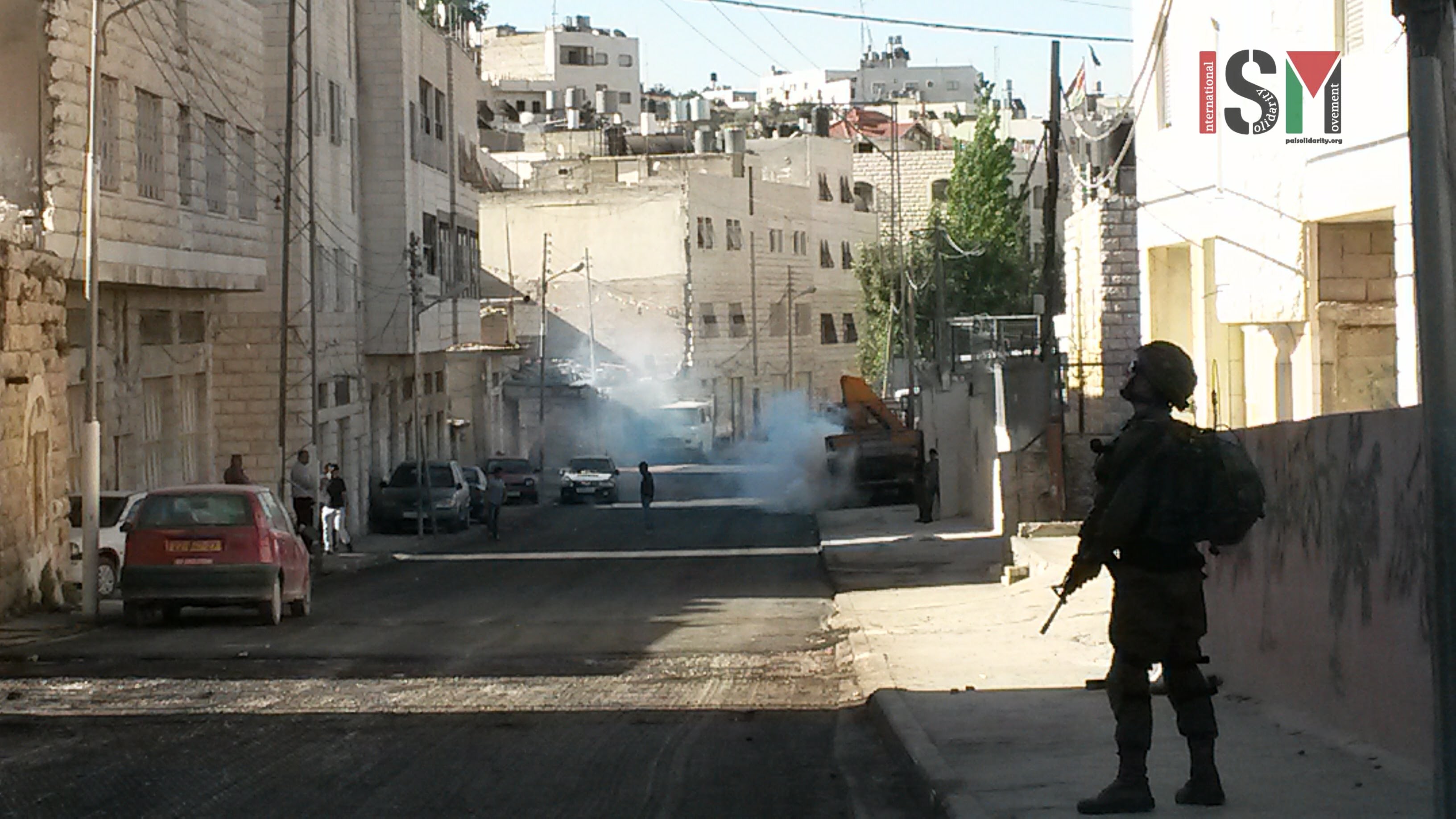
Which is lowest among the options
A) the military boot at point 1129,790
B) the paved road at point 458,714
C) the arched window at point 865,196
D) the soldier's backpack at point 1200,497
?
the paved road at point 458,714

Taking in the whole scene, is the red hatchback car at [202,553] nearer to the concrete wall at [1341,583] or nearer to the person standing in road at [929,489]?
the concrete wall at [1341,583]

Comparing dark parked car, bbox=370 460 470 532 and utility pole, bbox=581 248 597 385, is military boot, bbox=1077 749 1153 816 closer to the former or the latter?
dark parked car, bbox=370 460 470 532

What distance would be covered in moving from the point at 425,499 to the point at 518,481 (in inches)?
551

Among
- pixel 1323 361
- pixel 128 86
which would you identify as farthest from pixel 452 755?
pixel 128 86

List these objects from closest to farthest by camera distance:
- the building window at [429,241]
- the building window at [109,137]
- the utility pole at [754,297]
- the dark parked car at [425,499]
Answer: the building window at [109,137] < the dark parked car at [425,499] < the building window at [429,241] < the utility pole at [754,297]

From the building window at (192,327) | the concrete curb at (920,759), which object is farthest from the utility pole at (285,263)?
the concrete curb at (920,759)

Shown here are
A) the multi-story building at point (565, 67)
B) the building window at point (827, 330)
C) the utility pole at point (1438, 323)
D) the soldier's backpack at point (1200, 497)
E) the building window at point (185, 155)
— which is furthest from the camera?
the multi-story building at point (565, 67)

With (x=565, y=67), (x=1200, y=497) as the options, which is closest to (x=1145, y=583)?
(x=1200, y=497)

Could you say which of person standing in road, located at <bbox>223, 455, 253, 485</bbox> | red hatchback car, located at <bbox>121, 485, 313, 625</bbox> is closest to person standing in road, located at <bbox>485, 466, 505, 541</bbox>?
person standing in road, located at <bbox>223, 455, 253, 485</bbox>

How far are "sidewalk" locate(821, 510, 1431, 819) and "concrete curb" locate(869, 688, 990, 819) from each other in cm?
2

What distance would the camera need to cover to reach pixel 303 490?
114 feet

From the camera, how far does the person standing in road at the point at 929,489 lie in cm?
4003

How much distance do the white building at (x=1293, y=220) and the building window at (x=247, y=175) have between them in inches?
718

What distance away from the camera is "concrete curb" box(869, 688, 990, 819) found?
8.51m
